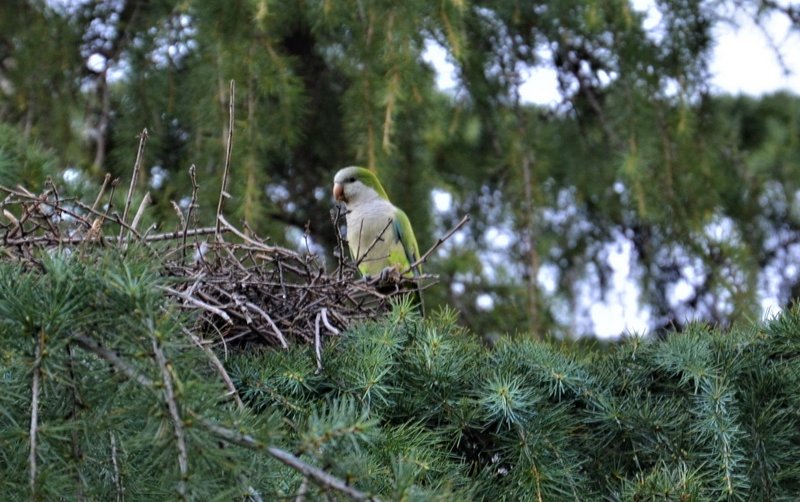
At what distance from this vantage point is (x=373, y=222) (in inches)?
195

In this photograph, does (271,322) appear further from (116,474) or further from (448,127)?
(448,127)

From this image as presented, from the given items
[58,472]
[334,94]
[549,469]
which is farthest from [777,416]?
[334,94]

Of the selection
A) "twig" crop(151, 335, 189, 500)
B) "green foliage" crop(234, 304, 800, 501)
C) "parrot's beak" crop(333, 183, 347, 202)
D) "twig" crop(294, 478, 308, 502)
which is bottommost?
"parrot's beak" crop(333, 183, 347, 202)

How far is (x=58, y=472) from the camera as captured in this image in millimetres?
2066

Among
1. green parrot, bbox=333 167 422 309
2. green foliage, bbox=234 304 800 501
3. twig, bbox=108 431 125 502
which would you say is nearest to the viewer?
twig, bbox=108 431 125 502

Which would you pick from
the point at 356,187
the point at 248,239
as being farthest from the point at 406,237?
the point at 248,239

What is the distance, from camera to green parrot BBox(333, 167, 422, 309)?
192 inches

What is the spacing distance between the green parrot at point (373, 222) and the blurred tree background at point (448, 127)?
6.9 inches

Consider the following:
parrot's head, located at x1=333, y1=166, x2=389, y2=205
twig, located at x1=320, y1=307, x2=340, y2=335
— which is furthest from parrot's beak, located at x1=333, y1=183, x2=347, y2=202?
twig, located at x1=320, y1=307, x2=340, y2=335

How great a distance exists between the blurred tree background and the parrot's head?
0.14 metres

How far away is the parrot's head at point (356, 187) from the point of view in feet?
16.2

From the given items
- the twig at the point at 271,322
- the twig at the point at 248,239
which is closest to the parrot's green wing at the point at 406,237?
the twig at the point at 248,239

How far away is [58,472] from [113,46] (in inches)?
150

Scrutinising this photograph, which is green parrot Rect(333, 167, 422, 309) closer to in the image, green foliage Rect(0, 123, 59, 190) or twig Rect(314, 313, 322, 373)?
green foliage Rect(0, 123, 59, 190)
